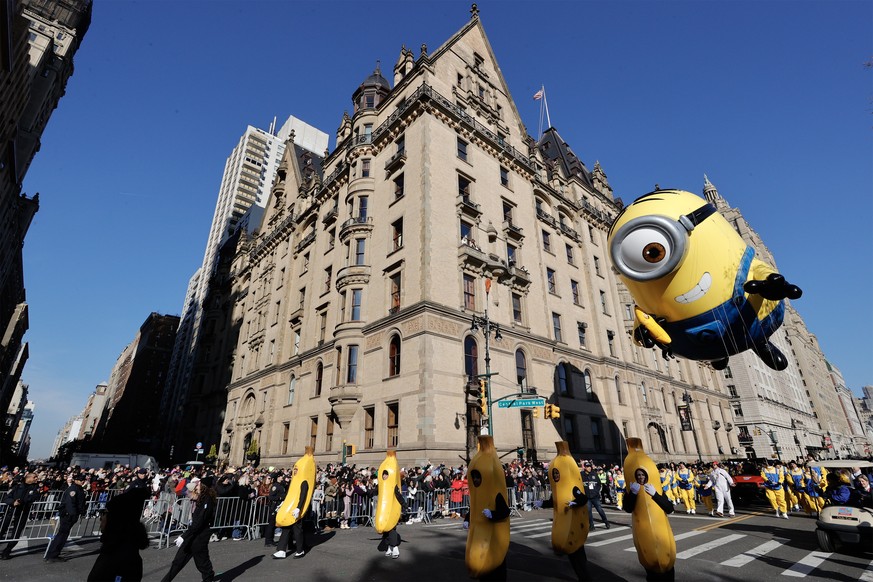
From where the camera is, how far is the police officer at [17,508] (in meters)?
9.59

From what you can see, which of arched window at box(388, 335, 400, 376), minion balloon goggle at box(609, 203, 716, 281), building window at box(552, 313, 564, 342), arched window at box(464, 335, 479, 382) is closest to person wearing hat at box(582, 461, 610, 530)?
minion balloon goggle at box(609, 203, 716, 281)

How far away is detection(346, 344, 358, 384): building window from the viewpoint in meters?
24.7

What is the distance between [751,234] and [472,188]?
4025 inches

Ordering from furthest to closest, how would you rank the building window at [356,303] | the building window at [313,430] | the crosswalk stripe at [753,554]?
the building window at [313,430] < the building window at [356,303] < the crosswalk stripe at [753,554]

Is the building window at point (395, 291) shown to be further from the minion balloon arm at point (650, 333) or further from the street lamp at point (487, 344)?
the minion balloon arm at point (650, 333)

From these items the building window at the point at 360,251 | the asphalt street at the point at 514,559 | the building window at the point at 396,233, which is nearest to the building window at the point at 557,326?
the building window at the point at 396,233

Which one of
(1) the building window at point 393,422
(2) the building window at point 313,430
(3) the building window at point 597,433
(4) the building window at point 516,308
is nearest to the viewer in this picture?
(1) the building window at point 393,422

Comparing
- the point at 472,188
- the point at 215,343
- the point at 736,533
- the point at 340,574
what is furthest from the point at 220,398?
the point at 736,533

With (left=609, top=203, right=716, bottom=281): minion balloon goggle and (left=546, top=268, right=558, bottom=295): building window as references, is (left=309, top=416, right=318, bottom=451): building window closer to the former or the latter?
(left=546, top=268, right=558, bottom=295): building window

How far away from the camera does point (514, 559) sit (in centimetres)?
855

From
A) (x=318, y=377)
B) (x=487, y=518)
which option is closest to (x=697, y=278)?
(x=487, y=518)

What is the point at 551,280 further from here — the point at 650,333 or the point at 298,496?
the point at 298,496

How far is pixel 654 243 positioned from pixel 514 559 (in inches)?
287

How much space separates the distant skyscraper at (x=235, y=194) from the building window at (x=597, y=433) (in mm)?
82174
